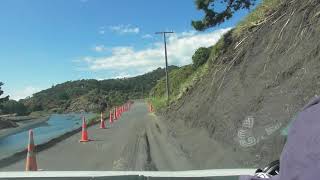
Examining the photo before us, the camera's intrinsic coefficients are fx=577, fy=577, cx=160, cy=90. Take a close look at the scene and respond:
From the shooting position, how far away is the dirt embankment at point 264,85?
43.8 feet

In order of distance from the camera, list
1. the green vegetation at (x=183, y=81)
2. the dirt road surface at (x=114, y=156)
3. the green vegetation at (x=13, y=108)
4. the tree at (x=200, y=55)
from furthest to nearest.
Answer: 1. the green vegetation at (x=13, y=108)
2. the tree at (x=200, y=55)
3. the green vegetation at (x=183, y=81)
4. the dirt road surface at (x=114, y=156)

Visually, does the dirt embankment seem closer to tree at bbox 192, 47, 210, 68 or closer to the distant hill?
tree at bbox 192, 47, 210, 68

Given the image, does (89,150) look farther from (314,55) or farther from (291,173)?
(291,173)

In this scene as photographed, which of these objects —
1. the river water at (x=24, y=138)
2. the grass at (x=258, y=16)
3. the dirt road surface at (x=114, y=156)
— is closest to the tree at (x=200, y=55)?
the river water at (x=24, y=138)

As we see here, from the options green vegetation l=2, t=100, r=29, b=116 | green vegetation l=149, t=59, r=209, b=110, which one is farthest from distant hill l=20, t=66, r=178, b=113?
green vegetation l=149, t=59, r=209, b=110

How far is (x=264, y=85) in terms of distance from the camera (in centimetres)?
1648

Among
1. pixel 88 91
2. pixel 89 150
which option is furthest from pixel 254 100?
pixel 88 91

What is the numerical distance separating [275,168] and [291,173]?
0.58 metres

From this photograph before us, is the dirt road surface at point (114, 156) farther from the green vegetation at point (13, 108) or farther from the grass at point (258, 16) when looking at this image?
the green vegetation at point (13, 108)

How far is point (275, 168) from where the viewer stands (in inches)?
103

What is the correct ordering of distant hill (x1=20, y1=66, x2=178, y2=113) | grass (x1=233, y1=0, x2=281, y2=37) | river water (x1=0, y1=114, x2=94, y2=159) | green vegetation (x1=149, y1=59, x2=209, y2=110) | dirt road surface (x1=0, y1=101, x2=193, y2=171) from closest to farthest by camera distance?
dirt road surface (x1=0, y1=101, x2=193, y2=171), grass (x1=233, y1=0, x2=281, y2=37), river water (x1=0, y1=114, x2=94, y2=159), green vegetation (x1=149, y1=59, x2=209, y2=110), distant hill (x1=20, y1=66, x2=178, y2=113)

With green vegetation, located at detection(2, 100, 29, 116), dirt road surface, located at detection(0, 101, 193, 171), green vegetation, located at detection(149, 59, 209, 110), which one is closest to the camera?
dirt road surface, located at detection(0, 101, 193, 171)

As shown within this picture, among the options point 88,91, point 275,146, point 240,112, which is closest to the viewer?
point 275,146

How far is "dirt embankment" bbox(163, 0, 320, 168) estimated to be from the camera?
1335 centimetres
